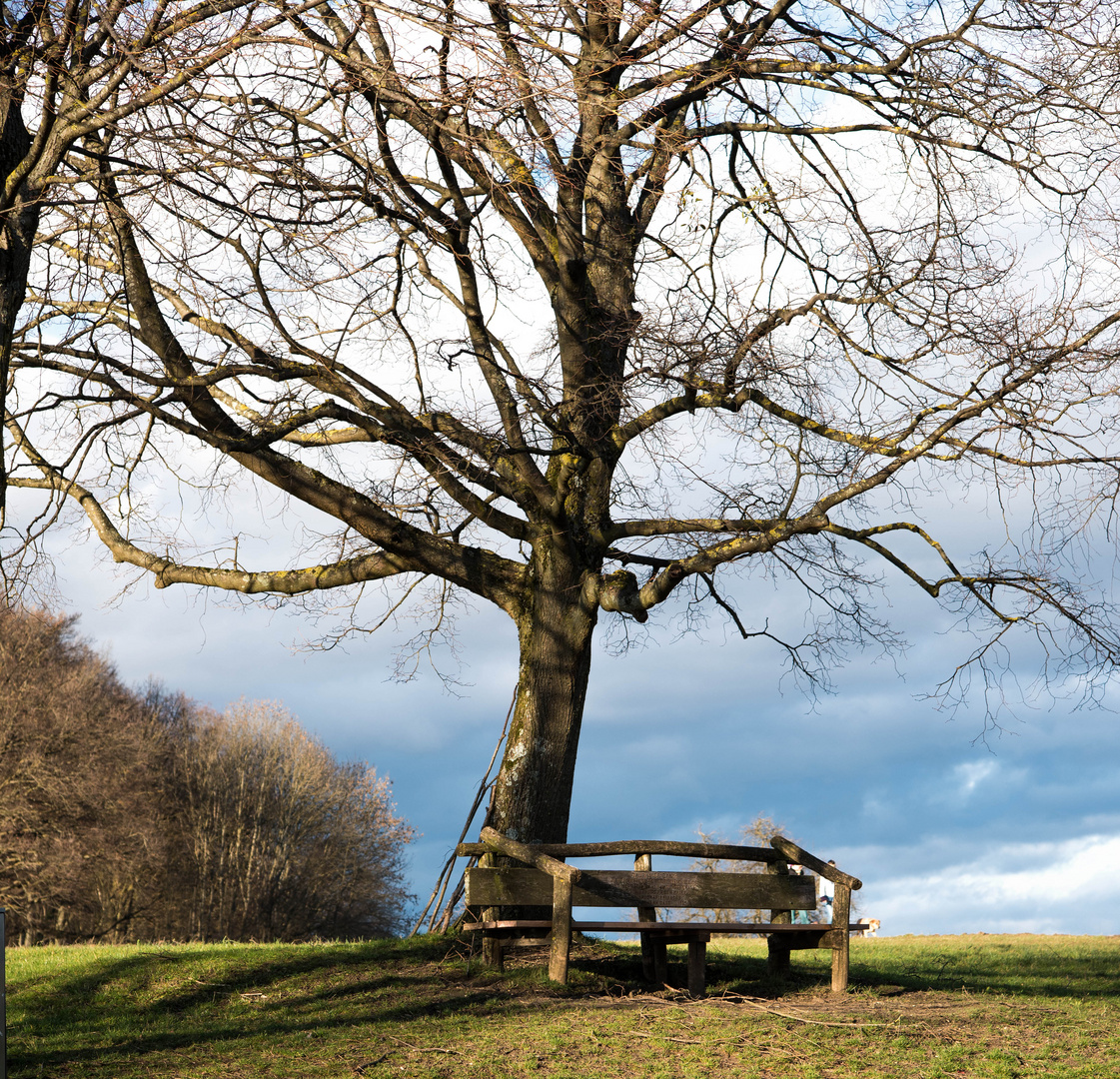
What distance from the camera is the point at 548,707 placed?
34.0 feet

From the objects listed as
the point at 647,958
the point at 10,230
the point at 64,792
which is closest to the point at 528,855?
the point at 647,958

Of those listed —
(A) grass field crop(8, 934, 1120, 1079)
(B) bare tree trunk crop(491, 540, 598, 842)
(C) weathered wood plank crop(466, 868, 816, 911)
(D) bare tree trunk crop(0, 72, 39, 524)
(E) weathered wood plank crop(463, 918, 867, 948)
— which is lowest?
(A) grass field crop(8, 934, 1120, 1079)

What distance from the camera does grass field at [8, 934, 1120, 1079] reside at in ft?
22.6

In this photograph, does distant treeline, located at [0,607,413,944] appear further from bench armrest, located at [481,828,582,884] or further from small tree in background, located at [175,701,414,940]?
bench armrest, located at [481,828,582,884]

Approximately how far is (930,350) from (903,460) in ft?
4.28

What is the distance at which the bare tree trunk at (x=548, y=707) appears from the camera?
402 inches

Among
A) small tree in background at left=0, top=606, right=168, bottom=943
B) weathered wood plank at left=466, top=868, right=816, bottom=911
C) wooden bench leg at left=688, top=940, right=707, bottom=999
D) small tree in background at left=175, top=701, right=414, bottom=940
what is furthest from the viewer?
small tree in background at left=175, top=701, right=414, bottom=940

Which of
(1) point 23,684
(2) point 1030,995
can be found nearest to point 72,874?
(1) point 23,684

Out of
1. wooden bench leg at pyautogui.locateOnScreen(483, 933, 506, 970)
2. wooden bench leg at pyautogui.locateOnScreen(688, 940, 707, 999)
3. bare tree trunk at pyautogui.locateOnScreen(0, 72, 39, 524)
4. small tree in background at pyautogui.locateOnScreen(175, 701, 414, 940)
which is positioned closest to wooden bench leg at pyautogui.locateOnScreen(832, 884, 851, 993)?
wooden bench leg at pyautogui.locateOnScreen(688, 940, 707, 999)

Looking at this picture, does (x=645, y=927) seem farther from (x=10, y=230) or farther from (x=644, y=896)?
(x=10, y=230)

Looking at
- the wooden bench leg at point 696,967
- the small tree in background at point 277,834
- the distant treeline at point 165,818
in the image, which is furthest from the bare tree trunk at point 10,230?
the small tree in background at point 277,834

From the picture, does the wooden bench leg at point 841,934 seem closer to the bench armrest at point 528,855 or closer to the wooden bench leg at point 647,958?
the wooden bench leg at point 647,958

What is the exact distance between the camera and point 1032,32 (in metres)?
10.7

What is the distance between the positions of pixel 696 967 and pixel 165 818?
24045 mm
